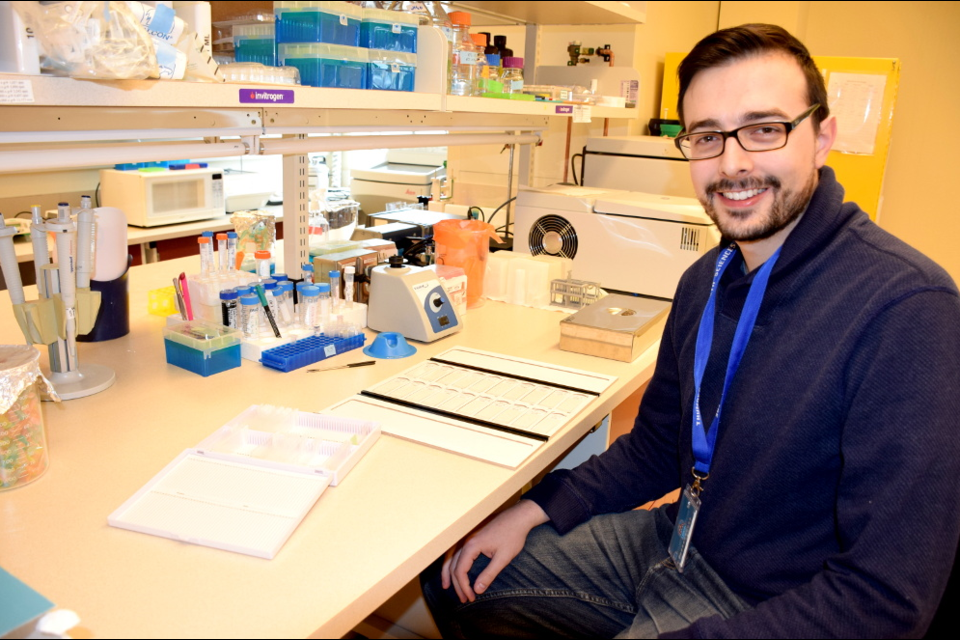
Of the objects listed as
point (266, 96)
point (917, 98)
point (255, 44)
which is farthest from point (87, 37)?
point (917, 98)

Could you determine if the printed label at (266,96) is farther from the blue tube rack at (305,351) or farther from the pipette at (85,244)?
the blue tube rack at (305,351)

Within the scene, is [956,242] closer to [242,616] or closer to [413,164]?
[413,164]

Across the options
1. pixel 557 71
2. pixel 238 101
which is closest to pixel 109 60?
pixel 238 101

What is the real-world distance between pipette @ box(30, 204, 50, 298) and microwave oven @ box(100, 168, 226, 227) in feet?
6.83

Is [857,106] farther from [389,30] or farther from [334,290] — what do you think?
[334,290]

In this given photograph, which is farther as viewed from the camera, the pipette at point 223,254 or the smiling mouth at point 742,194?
the pipette at point 223,254

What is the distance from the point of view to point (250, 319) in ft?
5.28

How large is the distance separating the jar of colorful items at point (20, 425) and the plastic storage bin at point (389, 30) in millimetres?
940

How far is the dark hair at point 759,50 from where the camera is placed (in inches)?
47.4

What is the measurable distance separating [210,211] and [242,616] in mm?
3125

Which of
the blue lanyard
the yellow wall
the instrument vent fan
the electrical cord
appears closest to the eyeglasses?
the blue lanyard

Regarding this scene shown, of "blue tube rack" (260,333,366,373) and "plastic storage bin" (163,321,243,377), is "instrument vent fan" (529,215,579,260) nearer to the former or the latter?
"blue tube rack" (260,333,366,373)

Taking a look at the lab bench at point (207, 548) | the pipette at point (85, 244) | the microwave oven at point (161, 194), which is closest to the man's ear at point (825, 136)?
the lab bench at point (207, 548)

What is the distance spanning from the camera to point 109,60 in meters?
0.96
